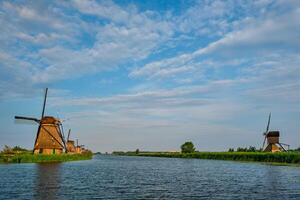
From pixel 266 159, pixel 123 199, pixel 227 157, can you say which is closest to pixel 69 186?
pixel 123 199

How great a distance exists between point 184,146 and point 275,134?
59444 mm

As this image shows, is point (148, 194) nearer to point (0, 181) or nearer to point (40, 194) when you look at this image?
point (40, 194)

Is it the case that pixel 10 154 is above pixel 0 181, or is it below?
above

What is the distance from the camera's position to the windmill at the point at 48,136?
66.1 metres

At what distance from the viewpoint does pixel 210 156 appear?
366 ft

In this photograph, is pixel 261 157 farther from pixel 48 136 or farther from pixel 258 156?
pixel 48 136

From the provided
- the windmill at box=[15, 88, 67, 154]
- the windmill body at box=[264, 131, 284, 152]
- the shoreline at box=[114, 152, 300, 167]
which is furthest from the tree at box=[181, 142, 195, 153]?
the windmill at box=[15, 88, 67, 154]

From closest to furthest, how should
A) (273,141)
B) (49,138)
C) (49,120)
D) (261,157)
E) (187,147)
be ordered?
1. (49,138)
2. (49,120)
3. (261,157)
4. (273,141)
5. (187,147)

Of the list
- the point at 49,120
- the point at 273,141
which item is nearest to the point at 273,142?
the point at 273,141

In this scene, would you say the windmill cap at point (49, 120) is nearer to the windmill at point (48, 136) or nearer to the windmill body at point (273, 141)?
the windmill at point (48, 136)

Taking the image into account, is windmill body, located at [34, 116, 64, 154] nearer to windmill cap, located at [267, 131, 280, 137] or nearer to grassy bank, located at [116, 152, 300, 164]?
grassy bank, located at [116, 152, 300, 164]

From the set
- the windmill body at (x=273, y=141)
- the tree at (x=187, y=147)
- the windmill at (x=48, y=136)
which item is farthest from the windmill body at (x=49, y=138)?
the tree at (x=187, y=147)

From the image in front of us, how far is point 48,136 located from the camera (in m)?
67.2

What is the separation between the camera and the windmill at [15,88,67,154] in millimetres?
66125
